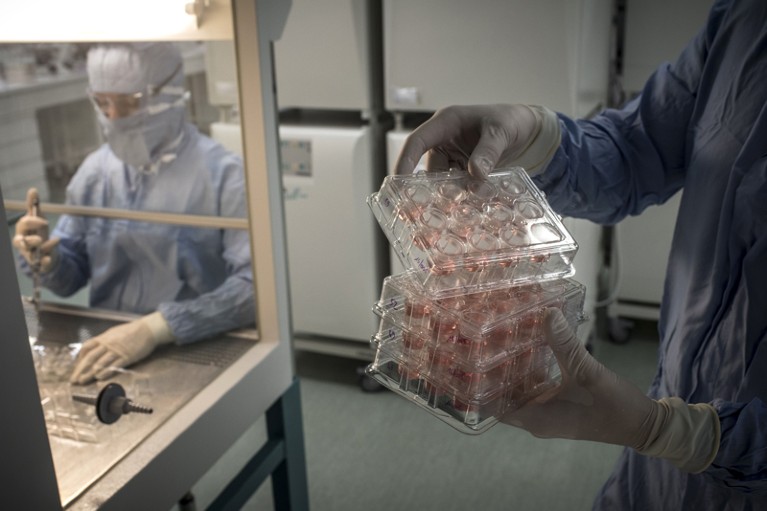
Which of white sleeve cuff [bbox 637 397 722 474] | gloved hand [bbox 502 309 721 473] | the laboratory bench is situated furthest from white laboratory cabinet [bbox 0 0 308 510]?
→ white sleeve cuff [bbox 637 397 722 474]

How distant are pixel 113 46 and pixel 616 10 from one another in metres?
1.93

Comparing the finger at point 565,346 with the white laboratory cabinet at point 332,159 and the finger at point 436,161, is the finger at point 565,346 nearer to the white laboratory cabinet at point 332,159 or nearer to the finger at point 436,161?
the finger at point 436,161

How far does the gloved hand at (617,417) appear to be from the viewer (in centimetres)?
101

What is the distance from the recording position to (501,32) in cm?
231

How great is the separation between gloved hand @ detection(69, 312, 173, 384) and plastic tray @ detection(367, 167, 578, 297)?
2.47 feet

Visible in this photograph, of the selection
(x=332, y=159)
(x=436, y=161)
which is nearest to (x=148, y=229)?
(x=436, y=161)

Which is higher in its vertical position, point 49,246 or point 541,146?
point 541,146

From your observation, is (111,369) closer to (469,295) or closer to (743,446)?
(469,295)

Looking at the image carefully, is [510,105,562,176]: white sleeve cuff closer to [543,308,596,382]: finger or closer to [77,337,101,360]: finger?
[543,308,596,382]: finger

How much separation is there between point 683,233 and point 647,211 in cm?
182

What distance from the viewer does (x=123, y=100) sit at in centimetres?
172

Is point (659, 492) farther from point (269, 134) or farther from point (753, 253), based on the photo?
point (269, 134)

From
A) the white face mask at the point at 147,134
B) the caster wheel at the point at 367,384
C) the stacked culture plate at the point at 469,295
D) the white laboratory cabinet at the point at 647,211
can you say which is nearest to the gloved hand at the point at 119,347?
the white face mask at the point at 147,134

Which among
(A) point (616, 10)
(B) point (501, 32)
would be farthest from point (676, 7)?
(B) point (501, 32)
